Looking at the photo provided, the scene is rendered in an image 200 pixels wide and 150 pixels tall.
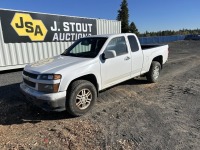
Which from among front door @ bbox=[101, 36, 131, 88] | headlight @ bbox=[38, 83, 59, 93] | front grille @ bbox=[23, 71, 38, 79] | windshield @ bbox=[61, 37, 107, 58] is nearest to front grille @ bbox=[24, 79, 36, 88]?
front grille @ bbox=[23, 71, 38, 79]

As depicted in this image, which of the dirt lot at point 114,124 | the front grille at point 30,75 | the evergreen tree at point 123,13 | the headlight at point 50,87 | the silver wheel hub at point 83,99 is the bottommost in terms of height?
the dirt lot at point 114,124

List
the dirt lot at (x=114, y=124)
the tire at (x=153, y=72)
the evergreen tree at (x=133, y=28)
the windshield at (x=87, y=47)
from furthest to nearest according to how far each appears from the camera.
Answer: the evergreen tree at (x=133, y=28)
the tire at (x=153, y=72)
the windshield at (x=87, y=47)
the dirt lot at (x=114, y=124)

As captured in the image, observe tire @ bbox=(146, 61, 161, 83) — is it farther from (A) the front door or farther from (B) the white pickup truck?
(A) the front door

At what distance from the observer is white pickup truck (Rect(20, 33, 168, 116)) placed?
398 cm

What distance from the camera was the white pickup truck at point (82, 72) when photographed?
13.1 feet

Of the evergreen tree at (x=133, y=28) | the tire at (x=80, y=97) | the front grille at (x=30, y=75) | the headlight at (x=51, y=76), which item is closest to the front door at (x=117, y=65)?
the tire at (x=80, y=97)

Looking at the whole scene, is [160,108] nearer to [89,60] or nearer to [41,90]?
[89,60]

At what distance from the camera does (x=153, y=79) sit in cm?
711

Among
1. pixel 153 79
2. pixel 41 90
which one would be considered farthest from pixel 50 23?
pixel 41 90

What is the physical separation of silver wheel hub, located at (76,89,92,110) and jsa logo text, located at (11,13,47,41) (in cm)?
724

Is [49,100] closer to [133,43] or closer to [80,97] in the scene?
[80,97]

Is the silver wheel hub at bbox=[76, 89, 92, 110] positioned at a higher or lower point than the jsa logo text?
lower

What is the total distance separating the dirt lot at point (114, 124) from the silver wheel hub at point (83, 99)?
25 cm

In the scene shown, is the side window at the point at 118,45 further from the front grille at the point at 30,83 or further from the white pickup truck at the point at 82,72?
the front grille at the point at 30,83
